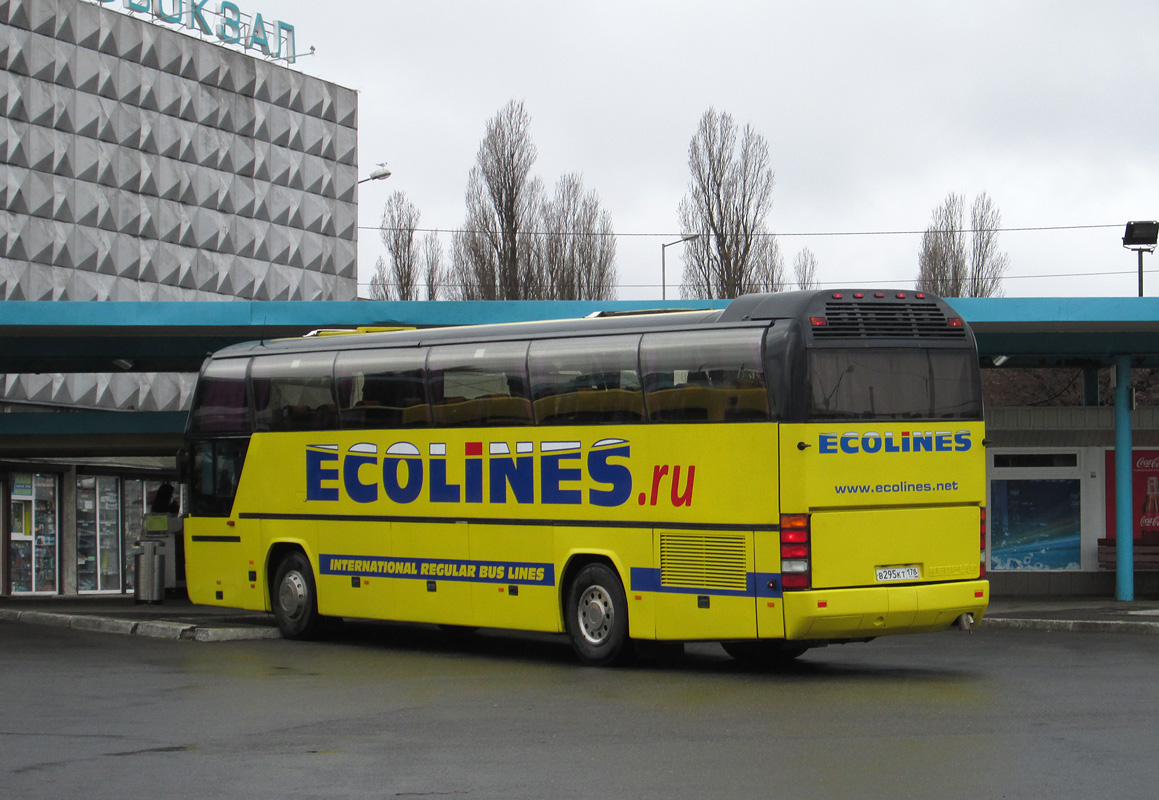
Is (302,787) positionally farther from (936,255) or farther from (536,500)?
(936,255)

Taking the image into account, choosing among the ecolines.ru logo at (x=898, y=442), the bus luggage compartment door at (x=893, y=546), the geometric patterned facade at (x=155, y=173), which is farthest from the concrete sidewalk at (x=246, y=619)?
the geometric patterned facade at (x=155, y=173)

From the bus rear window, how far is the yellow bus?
0.06 ft

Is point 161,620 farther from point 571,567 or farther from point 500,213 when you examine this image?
point 500,213

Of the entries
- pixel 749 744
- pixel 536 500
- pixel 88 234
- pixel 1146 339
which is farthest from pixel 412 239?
pixel 749 744

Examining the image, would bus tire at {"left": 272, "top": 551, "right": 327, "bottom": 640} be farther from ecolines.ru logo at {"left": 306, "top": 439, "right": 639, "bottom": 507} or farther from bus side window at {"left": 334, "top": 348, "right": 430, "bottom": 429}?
bus side window at {"left": 334, "top": 348, "right": 430, "bottom": 429}

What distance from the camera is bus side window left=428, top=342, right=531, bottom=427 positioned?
→ 50.6 ft

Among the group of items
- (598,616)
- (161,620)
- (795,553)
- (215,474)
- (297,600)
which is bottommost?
(161,620)

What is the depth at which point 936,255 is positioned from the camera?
56250 millimetres

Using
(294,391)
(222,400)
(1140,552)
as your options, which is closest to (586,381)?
(294,391)

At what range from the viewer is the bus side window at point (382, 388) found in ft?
53.9

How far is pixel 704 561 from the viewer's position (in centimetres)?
1384

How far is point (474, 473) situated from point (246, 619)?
5.86 meters

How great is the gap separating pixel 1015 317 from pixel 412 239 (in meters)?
39.8

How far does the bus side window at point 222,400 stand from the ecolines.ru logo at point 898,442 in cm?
807
